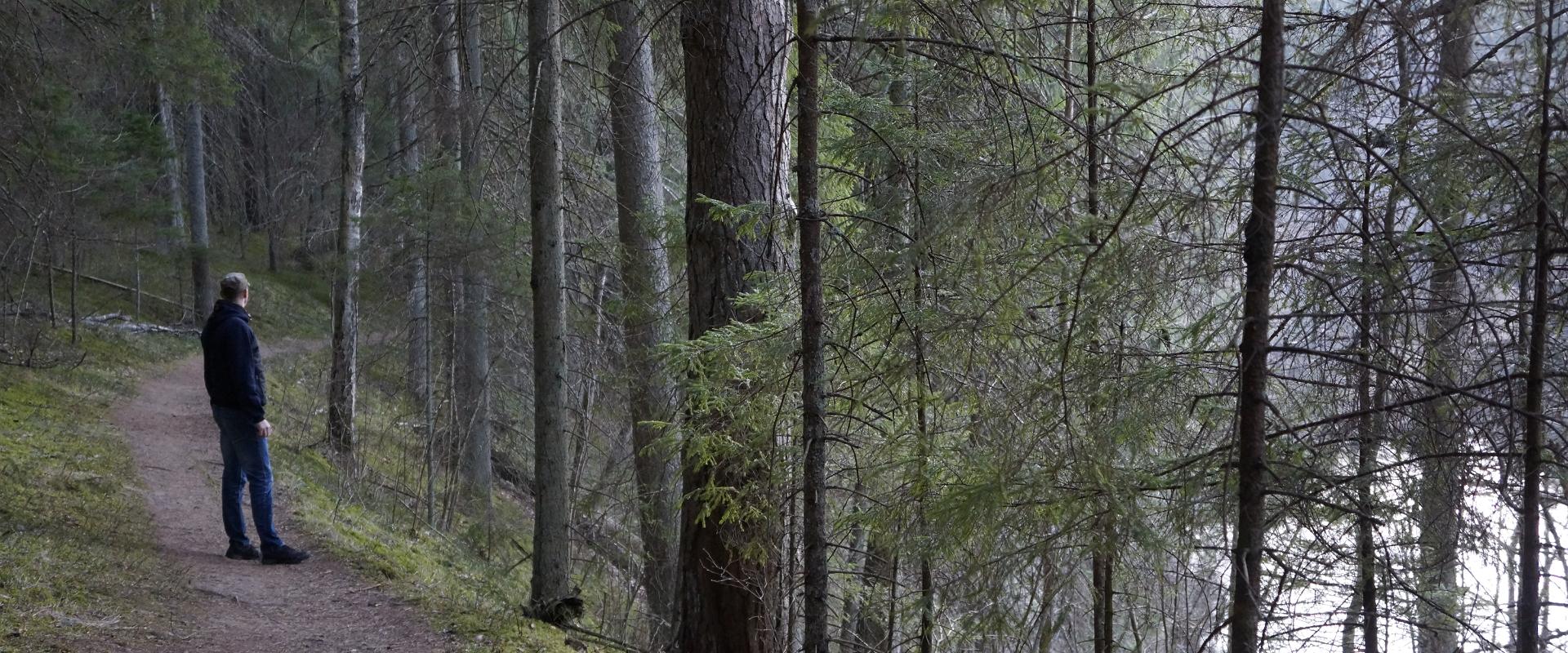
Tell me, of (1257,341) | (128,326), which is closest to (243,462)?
(1257,341)

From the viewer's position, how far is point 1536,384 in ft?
10.00

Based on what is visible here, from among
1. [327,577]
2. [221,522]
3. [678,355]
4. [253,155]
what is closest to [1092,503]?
[678,355]

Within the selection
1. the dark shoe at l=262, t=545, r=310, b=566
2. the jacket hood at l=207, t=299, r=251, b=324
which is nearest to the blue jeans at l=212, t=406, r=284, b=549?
the dark shoe at l=262, t=545, r=310, b=566

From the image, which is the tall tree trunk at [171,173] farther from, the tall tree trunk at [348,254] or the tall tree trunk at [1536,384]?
the tall tree trunk at [1536,384]

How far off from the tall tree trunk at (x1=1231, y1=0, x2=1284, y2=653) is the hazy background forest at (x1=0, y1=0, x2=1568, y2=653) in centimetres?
1

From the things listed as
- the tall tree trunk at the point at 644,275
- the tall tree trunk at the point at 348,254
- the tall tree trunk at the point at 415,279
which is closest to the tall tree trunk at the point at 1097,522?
the tall tree trunk at the point at 644,275

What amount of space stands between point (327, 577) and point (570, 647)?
1933mm

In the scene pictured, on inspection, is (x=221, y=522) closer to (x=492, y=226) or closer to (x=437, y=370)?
(x=492, y=226)

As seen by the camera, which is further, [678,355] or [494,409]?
[494,409]

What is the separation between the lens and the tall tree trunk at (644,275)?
7887 millimetres

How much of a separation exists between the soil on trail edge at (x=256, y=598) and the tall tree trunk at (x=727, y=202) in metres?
1.89

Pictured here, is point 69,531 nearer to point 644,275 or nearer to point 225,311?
point 225,311

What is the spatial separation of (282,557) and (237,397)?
1.30 metres

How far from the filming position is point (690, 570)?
5.21 meters
